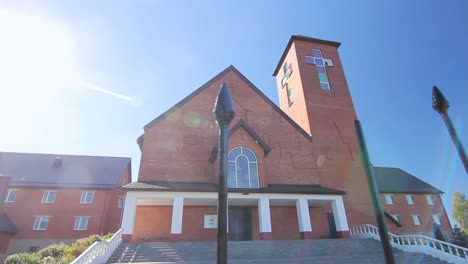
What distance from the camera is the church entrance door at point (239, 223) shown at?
16.3 meters

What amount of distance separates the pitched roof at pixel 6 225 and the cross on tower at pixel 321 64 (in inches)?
1198

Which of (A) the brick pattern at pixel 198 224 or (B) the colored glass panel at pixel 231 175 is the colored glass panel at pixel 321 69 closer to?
(A) the brick pattern at pixel 198 224

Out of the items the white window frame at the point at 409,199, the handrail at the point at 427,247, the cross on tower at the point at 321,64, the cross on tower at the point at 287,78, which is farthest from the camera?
the white window frame at the point at 409,199

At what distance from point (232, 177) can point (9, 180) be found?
2366cm

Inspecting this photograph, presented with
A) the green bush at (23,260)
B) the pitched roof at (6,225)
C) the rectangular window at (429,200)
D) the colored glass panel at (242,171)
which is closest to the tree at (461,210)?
the rectangular window at (429,200)

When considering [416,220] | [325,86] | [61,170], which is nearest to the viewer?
[325,86]

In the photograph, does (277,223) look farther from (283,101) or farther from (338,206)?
(283,101)

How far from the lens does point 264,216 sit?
1445 centimetres

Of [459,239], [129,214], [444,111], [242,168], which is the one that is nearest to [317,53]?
[242,168]

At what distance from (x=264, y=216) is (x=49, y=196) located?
22.3 metres

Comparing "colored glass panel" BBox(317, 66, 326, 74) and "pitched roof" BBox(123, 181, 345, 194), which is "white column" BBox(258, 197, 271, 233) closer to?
"pitched roof" BBox(123, 181, 345, 194)

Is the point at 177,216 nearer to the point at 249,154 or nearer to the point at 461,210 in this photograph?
the point at 249,154

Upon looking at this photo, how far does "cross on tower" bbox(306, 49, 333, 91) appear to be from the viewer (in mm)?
23325

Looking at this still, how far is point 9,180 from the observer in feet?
79.3
